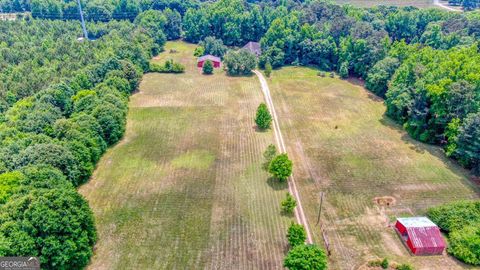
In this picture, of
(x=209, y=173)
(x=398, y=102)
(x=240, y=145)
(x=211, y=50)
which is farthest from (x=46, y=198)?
(x=211, y=50)

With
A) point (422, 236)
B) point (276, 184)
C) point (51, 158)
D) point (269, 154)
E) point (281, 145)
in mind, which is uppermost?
point (51, 158)

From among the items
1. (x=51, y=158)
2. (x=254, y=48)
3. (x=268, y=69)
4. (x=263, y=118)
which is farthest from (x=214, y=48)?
→ (x=51, y=158)

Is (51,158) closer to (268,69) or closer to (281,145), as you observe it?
(281,145)

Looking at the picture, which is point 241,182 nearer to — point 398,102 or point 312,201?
point 312,201

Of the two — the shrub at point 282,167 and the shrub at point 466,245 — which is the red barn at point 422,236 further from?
the shrub at point 282,167

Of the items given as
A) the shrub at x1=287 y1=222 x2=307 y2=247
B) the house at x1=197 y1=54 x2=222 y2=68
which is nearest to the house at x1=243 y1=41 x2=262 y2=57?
the house at x1=197 y1=54 x2=222 y2=68

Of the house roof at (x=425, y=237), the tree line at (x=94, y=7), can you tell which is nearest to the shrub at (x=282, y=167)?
the house roof at (x=425, y=237)
